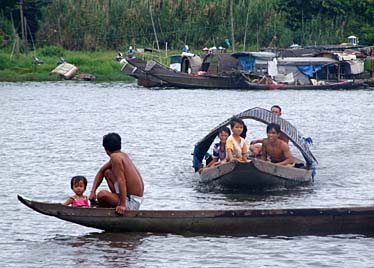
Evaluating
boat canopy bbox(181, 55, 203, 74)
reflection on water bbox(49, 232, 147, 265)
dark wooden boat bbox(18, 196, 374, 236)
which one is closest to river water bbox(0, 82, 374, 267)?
reflection on water bbox(49, 232, 147, 265)

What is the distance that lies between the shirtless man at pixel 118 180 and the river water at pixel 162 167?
1.69 ft

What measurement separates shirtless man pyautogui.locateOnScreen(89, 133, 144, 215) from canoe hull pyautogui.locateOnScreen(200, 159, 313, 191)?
9.97ft

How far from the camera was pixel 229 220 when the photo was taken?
11.4m

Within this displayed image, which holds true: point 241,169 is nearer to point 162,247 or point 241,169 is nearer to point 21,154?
point 162,247

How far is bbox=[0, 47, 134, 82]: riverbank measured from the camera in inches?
1884

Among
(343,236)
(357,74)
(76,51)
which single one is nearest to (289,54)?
(357,74)

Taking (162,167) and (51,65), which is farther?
(51,65)

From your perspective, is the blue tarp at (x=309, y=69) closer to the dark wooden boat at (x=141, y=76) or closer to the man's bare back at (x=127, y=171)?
the dark wooden boat at (x=141, y=76)

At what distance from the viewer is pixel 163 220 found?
11398mm

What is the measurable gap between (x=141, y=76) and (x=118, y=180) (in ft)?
114

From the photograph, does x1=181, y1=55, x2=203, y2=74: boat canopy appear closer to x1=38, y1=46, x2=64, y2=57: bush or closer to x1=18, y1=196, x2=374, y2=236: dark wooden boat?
x1=38, y1=46, x2=64, y2=57: bush

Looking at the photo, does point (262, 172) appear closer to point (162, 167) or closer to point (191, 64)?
point (162, 167)

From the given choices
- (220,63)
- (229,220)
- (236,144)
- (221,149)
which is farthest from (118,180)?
(220,63)

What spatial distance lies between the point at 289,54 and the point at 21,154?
27530 mm
